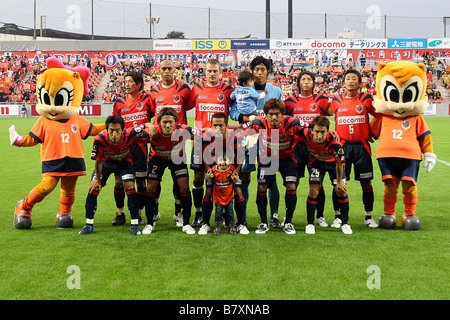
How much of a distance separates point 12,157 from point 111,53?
28015 millimetres

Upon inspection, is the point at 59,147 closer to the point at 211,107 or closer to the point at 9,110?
the point at 211,107

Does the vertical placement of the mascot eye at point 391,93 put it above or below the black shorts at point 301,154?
above

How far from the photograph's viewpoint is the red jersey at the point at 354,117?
6.34 meters

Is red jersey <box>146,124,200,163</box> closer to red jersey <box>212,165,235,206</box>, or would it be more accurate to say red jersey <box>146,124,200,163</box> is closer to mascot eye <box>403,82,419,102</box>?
red jersey <box>212,165,235,206</box>

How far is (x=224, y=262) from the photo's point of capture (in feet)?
15.6

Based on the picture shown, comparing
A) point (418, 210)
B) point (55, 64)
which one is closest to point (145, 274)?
point (55, 64)

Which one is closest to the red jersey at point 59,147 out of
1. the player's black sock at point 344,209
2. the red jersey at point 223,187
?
the red jersey at point 223,187

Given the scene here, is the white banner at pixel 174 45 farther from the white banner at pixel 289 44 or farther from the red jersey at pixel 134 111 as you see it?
the red jersey at pixel 134 111

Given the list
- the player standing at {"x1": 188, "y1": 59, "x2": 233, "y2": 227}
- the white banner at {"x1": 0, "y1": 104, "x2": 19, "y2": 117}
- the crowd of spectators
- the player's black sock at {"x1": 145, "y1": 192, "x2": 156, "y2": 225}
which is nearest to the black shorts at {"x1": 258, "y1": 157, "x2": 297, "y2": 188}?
the player standing at {"x1": 188, "y1": 59, "x2": 233, "y2": 227}

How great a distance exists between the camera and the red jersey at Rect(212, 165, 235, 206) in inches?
234

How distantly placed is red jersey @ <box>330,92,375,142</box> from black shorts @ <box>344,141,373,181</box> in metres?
0.10

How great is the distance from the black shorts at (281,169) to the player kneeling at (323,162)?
0.26m

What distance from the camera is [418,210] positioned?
23.8 ft
